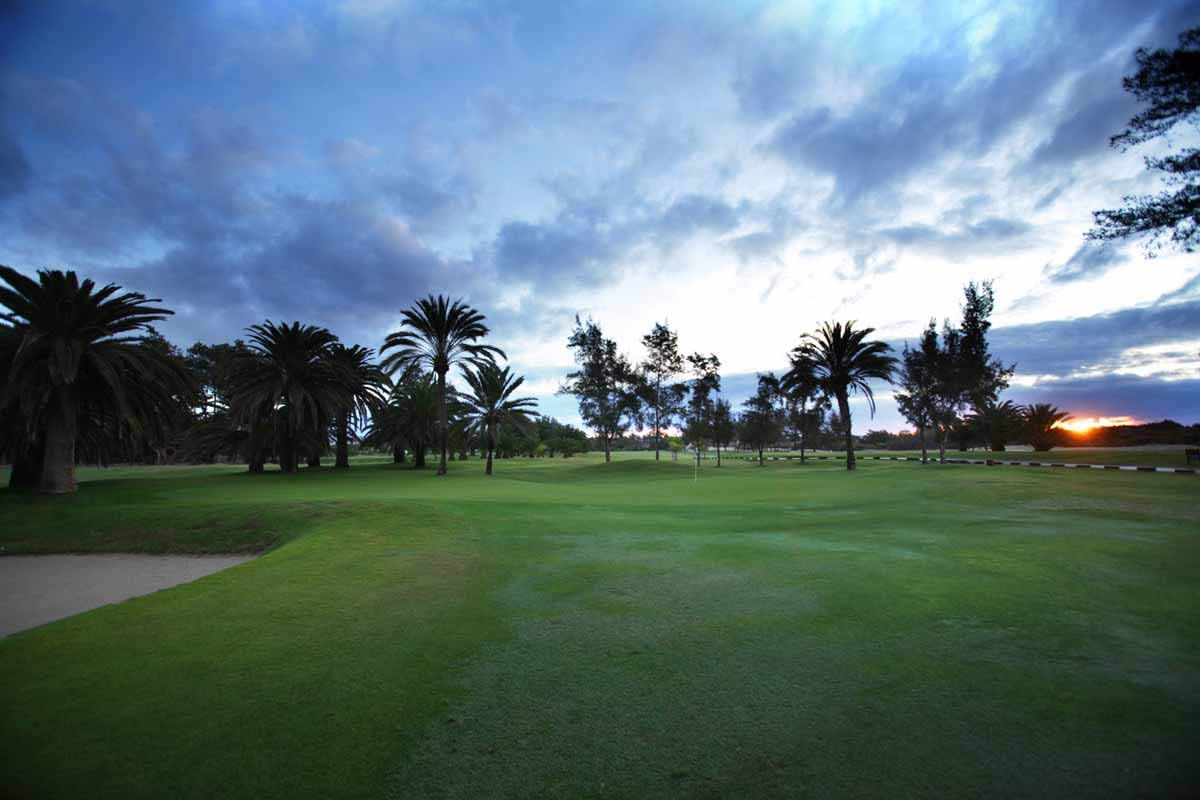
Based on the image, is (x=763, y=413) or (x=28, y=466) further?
(x=763, y=413)

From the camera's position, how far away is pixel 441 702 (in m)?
4.00

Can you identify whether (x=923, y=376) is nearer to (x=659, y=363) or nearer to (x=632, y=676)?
(x=659, y=363)

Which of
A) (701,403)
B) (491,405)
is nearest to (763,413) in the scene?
(701,403)

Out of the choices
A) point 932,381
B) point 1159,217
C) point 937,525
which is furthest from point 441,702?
point 932,381

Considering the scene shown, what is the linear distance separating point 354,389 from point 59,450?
60.3 ft

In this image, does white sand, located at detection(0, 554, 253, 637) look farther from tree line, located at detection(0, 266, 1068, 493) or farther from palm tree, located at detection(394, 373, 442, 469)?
palm tree, located at detection(394, 373, 442, 469)

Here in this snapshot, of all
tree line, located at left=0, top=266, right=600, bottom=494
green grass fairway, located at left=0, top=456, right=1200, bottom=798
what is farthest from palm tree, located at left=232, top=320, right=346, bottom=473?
green grass fairway, located at left=0, top=456, right=1200, bottom=798

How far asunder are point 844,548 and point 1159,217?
55.6 feet

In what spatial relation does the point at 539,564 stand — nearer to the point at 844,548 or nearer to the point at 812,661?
the point at 812,661

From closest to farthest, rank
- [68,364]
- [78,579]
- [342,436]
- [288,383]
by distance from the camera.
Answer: [78,579], [68,364], [288,383], [342,436]

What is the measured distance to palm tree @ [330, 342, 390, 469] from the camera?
36009 millimetres

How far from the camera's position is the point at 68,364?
17.3 m

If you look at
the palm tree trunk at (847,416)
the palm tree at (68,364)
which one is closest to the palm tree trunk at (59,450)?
the palm tree at (68,364)

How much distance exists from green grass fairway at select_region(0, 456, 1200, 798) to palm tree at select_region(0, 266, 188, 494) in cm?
1562
